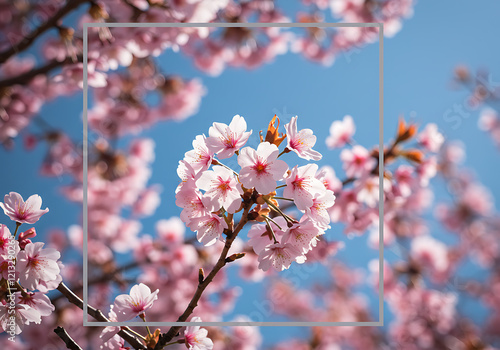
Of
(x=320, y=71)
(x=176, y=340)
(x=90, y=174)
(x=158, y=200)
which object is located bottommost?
(x=176, y=340)

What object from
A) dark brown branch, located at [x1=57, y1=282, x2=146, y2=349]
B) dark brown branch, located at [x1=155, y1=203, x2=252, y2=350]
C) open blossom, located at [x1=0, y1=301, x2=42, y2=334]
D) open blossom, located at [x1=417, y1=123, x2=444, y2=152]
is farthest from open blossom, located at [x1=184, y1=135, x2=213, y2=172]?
open blossom, located at [x1=417, y1=123, x2=444, y2=152]

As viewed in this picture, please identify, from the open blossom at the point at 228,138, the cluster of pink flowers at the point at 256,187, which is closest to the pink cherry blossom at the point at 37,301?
the cluster of pink flowers at the point at 256,187

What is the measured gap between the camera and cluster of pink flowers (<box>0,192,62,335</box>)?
2.75 feet

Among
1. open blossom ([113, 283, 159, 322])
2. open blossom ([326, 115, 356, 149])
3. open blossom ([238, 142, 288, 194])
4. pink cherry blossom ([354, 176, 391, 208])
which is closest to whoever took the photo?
open blossom ([238, 142, 288, 194])

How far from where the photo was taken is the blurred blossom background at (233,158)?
1.16 metres

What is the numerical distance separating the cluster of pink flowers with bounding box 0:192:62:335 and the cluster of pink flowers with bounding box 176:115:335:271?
13.2 inches

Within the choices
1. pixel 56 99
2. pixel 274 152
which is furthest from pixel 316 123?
pixel 56 99

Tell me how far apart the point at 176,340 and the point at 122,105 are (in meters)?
1.21

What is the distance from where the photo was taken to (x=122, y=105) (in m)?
1.82

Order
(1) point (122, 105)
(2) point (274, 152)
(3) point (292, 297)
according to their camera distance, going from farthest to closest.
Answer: (1) point (122, 105), (3) point (292, 297), (2) point (274, 152)

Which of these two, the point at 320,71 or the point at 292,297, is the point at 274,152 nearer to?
the point at 320,71

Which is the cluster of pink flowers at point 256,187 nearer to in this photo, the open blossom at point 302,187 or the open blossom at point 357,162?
the open blossom at point 302,187

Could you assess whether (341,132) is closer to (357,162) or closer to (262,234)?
(357,162)

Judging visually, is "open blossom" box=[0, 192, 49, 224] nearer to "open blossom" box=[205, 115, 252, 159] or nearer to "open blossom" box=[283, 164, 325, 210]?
"open blossom" box=[205, 115, 252, 159]
